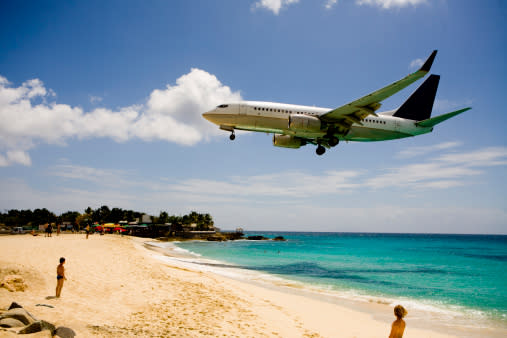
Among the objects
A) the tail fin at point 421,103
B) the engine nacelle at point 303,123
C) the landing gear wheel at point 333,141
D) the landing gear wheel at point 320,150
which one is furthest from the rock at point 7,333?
the tail fin at point 421,103

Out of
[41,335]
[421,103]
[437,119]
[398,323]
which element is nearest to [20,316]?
[41,335]

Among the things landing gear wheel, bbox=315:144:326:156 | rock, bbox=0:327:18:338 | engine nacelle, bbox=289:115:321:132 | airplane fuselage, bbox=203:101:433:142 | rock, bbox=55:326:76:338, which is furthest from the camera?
landing gear wheel, bbox=315:144:326:156

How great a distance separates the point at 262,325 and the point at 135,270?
391 inches

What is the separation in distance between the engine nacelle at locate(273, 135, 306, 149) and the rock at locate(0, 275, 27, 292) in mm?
19788

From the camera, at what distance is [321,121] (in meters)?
22.1

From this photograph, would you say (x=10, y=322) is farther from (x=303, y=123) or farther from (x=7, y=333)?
(x=303, y=123)

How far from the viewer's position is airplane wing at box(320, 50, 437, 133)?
16.0 meters

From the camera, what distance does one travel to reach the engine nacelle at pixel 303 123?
21031 mm

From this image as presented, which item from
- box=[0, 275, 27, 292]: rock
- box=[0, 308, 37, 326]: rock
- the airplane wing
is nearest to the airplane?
the airplane wing

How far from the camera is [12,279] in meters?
9.95

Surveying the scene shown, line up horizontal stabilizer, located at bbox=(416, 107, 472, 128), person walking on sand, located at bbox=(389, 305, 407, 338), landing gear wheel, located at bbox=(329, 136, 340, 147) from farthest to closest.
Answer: landing gear wheel, located at bbox=(329, 136, 340, 147), horizontal stabilizer, located at bbox=(416, 107, 472, 128), person walking on sand, located at bbox=(389, 305, 407, 338)

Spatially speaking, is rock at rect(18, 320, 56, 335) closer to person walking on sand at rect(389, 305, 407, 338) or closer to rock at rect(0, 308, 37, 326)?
rock at rect(0, 308, 37, 326)

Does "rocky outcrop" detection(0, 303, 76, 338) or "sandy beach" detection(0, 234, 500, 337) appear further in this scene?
"sandy beach" detection(0, 234, 500, 337)

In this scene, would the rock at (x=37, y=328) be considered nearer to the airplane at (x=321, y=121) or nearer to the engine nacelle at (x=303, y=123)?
the airplane at (x=321, y=121)
